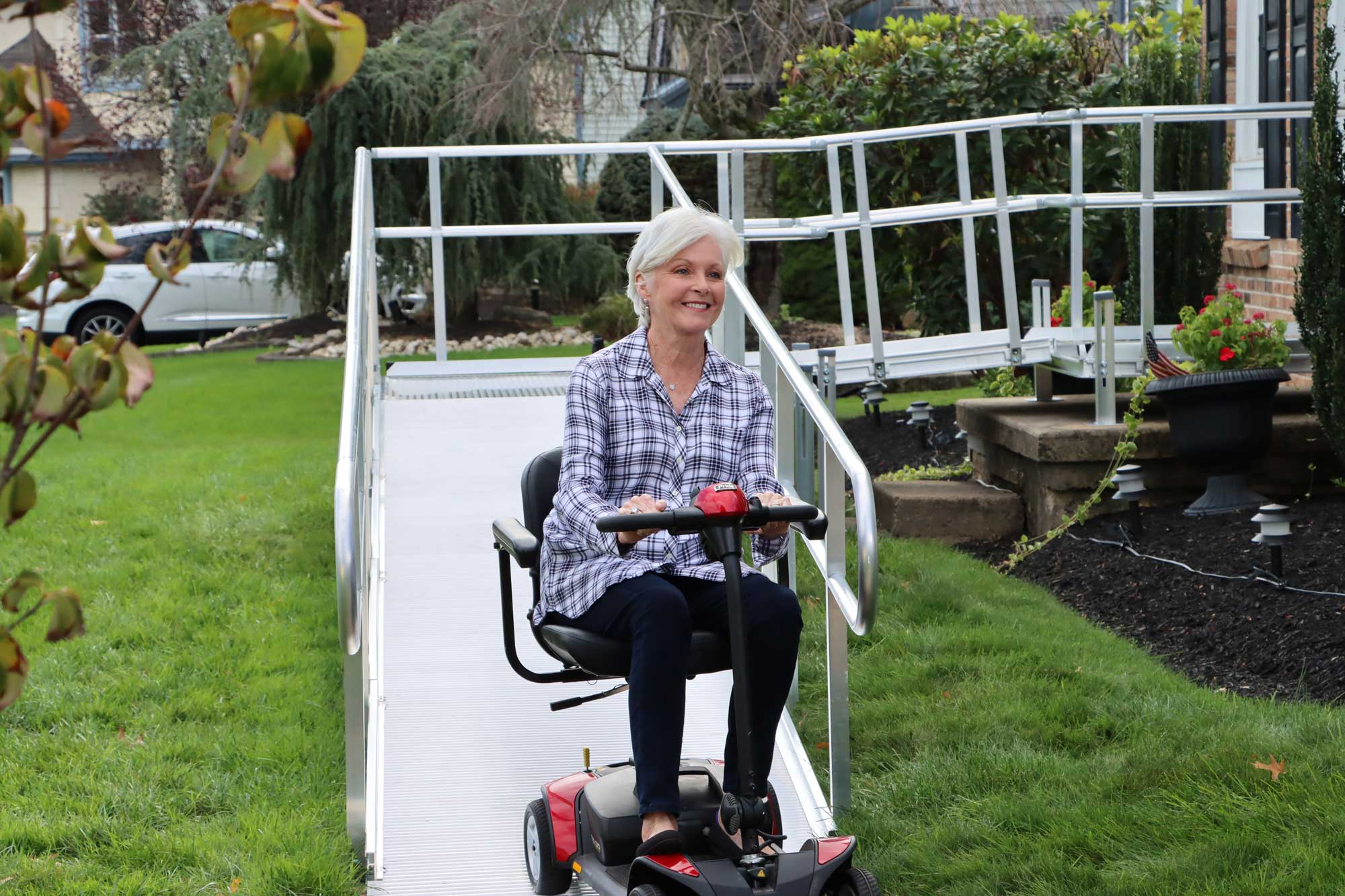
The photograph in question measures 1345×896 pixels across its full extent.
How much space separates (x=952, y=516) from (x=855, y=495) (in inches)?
139

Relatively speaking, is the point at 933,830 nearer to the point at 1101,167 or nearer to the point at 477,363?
the point at 477,363

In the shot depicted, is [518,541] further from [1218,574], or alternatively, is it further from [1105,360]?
[1105,360]

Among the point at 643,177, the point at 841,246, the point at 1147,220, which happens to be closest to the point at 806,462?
the point at 1147,220

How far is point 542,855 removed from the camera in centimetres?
325

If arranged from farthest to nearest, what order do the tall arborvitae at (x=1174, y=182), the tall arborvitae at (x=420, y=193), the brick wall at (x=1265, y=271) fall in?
the tall arborvitae at (x=420, y=193) < the tall arborvitae at (x=1174, y=182) < the brick wall at (x=1265, y=271)

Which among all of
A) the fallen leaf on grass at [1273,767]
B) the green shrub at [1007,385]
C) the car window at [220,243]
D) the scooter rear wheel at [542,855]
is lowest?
the scooter rear wheel at [542,855]

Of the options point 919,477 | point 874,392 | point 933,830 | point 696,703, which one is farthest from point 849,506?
point 933,830

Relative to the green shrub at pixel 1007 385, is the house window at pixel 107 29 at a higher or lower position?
higher

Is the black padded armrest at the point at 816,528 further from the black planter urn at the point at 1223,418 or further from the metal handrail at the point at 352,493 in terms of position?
the black planter urn at the point at 1223,418

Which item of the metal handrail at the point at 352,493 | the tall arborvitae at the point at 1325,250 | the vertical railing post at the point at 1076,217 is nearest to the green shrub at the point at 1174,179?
the vertical railing post at the point at 1076,217

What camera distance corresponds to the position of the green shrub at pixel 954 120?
30.9 ft

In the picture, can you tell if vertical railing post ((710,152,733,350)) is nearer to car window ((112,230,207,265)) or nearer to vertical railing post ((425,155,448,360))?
vertical railing post ((425,155,448,360))

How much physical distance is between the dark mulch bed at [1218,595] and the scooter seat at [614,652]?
191 cm

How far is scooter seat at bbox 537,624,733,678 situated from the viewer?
10.2ft
